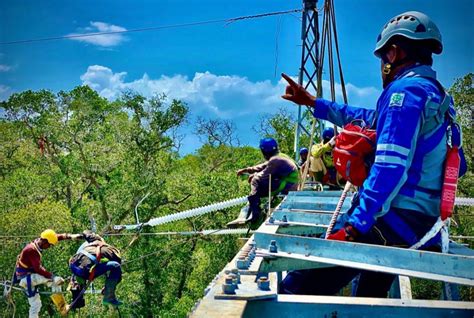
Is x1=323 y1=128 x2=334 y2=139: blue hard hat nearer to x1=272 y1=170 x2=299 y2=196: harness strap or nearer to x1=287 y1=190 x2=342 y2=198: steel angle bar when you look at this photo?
x1=272 y1=170 x2=299 y2=196: harness strap

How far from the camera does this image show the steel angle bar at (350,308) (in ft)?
5.01

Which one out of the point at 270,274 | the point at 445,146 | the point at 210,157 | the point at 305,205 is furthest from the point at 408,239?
the point at 210,157

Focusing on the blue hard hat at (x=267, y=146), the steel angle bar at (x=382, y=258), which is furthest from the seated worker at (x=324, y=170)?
the steel angle bar at (x=382, y=258)

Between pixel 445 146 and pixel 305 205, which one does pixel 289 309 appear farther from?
pixel 305 205

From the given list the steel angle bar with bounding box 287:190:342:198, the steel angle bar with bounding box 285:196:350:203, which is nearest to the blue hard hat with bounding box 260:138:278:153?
the steel angle bar with bounding box 287:190:342:198

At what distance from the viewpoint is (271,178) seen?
7.22 meters

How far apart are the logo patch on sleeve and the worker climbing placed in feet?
17.0

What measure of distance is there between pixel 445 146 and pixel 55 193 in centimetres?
1777

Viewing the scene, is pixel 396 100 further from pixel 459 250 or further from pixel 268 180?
pixel 268 180

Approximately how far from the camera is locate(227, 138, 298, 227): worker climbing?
7098mm

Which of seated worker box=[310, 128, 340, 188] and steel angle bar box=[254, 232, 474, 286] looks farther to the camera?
seated worker box=[310, 128, 340, 188]

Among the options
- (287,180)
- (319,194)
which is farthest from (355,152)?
(287,180)

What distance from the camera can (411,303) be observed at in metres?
1.57

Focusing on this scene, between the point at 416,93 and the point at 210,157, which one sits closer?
the point at 416,93
